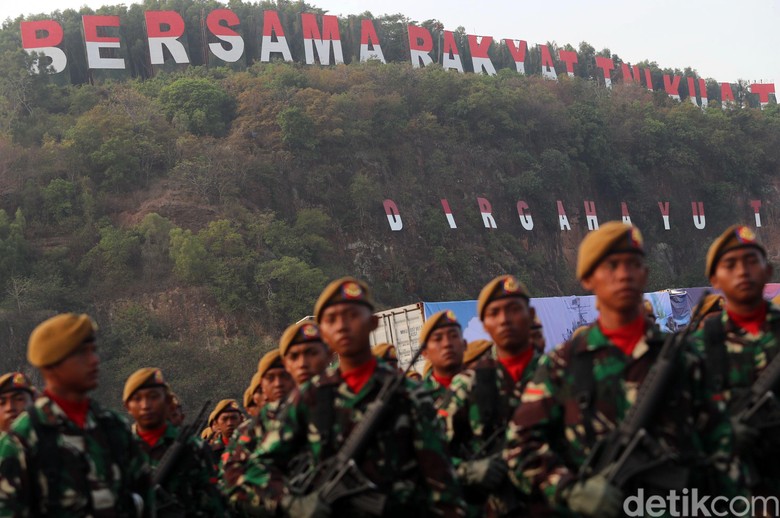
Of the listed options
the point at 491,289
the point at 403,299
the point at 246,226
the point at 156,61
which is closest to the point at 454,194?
the point at 403,299

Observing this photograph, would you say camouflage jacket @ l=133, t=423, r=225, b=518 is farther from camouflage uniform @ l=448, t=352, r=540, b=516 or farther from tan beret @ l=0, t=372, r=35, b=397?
camouflage uniform @ l=448, t=352, r=540, b=516

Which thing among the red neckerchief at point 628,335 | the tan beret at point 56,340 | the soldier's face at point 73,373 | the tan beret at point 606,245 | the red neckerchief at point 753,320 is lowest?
the red neckerchief at point 753,320

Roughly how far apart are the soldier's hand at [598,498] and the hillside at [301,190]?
37.1 meters

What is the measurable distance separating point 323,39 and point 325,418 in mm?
66806

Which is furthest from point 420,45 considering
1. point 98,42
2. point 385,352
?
point 385,352

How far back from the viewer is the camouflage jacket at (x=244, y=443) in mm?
6906

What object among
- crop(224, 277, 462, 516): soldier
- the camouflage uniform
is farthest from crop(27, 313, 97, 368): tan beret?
the camouflage uniform

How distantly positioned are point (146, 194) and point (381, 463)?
50.2m

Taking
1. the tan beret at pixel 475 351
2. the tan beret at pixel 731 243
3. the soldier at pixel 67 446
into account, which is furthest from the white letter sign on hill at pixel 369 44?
the soldier at pixel 67 446

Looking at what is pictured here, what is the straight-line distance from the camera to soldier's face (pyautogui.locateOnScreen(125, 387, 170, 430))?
24.1ft

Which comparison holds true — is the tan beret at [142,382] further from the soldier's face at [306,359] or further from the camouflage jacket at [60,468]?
the camouflage jacket at [60,468]

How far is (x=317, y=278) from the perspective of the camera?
4762 centimetres

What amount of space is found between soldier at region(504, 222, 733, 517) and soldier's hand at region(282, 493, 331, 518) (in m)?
0.73

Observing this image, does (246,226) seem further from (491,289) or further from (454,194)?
(491,289)
